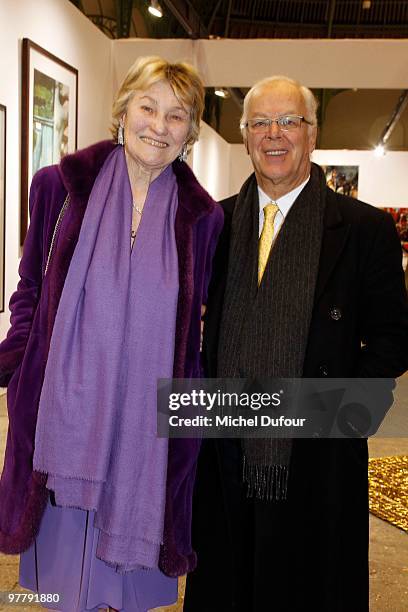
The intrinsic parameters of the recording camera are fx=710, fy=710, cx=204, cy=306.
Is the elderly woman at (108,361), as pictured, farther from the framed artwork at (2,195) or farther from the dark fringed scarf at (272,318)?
the framed artwork at (2,195)

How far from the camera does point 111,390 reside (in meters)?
1.85

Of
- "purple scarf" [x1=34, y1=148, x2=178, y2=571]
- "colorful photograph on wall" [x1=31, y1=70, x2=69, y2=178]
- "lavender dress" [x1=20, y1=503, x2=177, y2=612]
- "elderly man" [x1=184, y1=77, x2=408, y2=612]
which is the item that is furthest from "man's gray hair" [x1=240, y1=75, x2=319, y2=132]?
"colorful photograph on wall" [x1=31, y1=70, x2=69, y2=178]

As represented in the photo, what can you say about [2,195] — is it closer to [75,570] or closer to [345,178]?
[75,570]

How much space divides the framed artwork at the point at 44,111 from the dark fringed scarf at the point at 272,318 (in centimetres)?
424

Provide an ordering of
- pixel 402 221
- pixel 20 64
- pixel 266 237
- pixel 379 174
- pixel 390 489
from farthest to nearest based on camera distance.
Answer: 1. pixel 379 174
2. pixel 402 221
3. pixel 20 64
4. pixel 390 489
5. pixel 266 237

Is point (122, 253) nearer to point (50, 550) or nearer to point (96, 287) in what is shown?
point (96, 287)

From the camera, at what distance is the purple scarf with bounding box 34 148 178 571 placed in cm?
187

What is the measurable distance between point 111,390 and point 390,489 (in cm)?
277

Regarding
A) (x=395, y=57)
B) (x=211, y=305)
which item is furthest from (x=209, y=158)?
(x=211, y=305)

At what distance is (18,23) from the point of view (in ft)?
19.0

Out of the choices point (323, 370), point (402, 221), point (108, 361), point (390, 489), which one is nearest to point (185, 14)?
point (402, 221)

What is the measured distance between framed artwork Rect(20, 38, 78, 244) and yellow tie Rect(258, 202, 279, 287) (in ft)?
13.7

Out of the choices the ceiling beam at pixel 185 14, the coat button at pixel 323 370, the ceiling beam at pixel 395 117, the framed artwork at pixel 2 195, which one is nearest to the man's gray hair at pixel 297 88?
the coat button at pixel 323 370

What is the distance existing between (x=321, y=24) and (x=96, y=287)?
16121 mm
